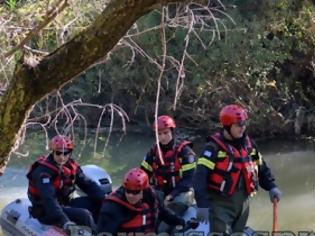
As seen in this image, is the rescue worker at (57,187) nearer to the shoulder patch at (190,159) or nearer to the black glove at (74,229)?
the black glove at (74,229)

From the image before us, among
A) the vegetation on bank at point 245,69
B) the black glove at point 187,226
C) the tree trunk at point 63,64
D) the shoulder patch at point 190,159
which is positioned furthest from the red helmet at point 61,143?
the vegetation on bank at point 245,69

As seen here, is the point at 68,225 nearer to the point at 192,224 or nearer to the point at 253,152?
the point at 192,224

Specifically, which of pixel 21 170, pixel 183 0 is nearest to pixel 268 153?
pixel 21 170

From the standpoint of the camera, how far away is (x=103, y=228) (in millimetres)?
4867

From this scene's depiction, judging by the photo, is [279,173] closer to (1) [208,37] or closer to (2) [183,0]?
(1) [208,37]


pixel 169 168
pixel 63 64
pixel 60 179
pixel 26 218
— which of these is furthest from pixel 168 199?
pixel 63 64

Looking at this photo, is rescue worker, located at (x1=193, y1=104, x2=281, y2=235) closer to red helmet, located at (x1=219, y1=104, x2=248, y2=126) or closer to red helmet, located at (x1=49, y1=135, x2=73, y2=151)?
red helmet, located at (x1=219, y1=104, x2=248, y2=126)

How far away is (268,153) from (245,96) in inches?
47.5

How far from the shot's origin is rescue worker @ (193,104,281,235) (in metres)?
4.93

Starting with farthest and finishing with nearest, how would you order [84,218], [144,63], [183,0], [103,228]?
[144,63] < [84,218] < [103,228] < [183,0]

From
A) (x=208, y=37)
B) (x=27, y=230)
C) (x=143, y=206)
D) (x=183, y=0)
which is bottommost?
(x=27, y=230)

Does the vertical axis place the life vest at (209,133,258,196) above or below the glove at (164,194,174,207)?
above

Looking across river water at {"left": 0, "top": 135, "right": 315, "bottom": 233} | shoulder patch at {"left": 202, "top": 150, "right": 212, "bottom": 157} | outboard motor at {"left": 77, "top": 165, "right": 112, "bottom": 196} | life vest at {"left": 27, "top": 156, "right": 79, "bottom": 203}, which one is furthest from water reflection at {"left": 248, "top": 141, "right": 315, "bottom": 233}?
shoulder patch at {"left": 202, "top": 150, "right": 212, "bottom": 157}

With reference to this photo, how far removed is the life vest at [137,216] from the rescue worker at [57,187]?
877 millimetres
